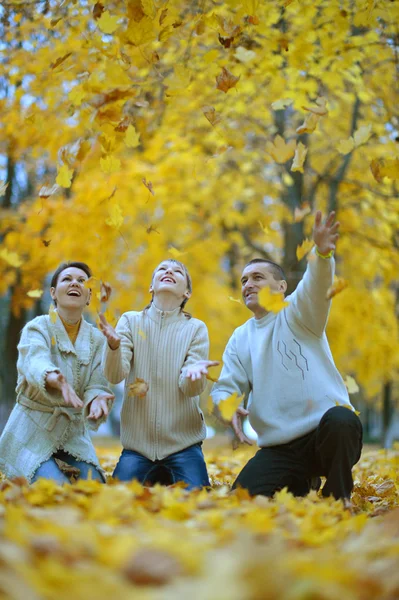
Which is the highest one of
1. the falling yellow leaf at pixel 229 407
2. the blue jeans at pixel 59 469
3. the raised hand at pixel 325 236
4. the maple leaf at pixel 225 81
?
the maple leaf at pixel 225 81

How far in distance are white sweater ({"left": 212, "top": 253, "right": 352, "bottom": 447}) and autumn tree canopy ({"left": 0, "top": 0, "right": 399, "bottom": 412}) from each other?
0.27 metres

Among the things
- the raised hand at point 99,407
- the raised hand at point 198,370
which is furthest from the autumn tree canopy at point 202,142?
the raised hand at point 99,407

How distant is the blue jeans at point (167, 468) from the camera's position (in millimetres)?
3598

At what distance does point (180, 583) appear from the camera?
1392 mm

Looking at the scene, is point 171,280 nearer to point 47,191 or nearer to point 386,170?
point 47,191

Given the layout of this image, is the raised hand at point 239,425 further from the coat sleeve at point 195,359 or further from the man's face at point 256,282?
the man's face at point 256,282

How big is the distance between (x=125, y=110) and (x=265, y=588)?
4.31m

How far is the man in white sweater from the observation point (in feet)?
10.5

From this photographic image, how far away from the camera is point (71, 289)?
384cm

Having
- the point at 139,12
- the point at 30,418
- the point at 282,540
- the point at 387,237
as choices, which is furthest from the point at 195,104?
the point at 282,540

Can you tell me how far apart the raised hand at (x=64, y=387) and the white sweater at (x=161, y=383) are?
16.7 inches

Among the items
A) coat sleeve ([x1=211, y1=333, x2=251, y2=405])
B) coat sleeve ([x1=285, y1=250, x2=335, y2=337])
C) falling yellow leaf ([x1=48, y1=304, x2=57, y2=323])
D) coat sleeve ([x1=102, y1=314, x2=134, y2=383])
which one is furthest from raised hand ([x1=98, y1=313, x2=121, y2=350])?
coat sleeve ([x1=285, y1=250, x2=335, y2=337])

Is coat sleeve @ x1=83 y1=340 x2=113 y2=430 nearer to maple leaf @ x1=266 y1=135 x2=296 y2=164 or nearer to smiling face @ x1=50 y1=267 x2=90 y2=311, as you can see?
smiling face @ x1=50 y1=267 x2=90 y2=311

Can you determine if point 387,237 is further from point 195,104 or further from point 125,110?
point 125,110
